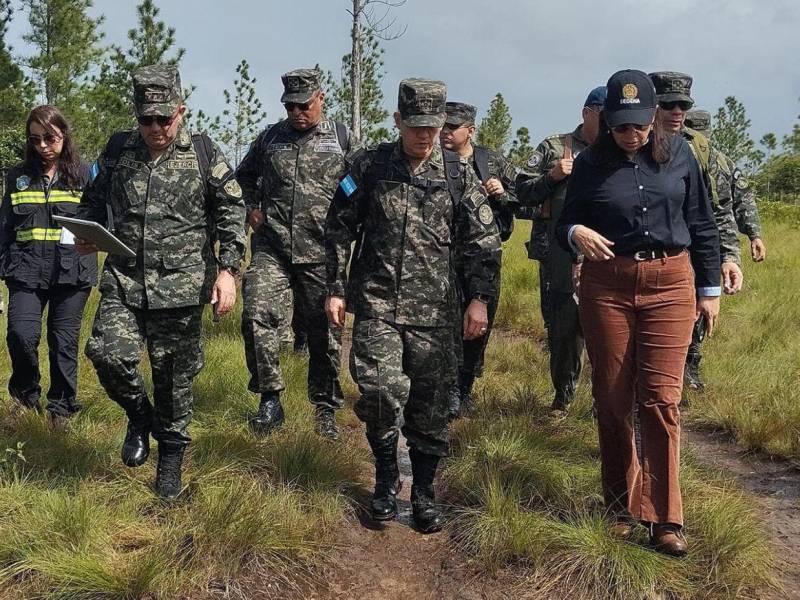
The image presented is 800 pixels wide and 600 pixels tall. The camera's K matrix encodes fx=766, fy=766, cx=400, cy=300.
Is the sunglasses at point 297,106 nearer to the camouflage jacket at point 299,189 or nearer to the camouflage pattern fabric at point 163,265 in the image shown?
the camouflage jacket at point 299,189

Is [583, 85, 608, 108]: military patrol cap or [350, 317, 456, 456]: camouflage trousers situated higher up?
[583, 85, 608, 108]: military patrol cap

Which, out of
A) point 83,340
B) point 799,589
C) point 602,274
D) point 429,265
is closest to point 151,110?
point 429,265

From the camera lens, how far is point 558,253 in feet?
16.3

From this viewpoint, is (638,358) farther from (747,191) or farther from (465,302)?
(747,191)

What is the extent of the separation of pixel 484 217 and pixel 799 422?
253 centimetres

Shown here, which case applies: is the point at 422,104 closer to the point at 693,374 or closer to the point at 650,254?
the point at 650,254

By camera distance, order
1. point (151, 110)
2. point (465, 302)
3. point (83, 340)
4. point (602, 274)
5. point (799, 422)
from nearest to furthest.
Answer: point (602, 274), point (151, 110), point (465, 302), point (799, 422), point (83, 340)

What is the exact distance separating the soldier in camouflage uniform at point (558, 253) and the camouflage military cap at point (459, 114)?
509 mm

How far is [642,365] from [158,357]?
218 cm

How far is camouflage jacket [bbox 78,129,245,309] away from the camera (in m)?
3.52

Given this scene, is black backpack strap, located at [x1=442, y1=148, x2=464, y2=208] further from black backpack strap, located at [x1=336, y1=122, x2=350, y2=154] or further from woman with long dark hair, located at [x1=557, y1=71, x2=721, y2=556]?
black backpack strap, located at [x1=336, y1=122, x2=350, y2=154]

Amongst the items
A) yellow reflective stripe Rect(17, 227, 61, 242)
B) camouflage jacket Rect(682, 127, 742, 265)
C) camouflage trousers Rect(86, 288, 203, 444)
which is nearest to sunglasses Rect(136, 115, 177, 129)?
camouflage trousers Rect(86, 288, 203, 444)

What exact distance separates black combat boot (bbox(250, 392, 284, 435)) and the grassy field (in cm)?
10

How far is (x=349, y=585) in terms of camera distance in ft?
10.3
